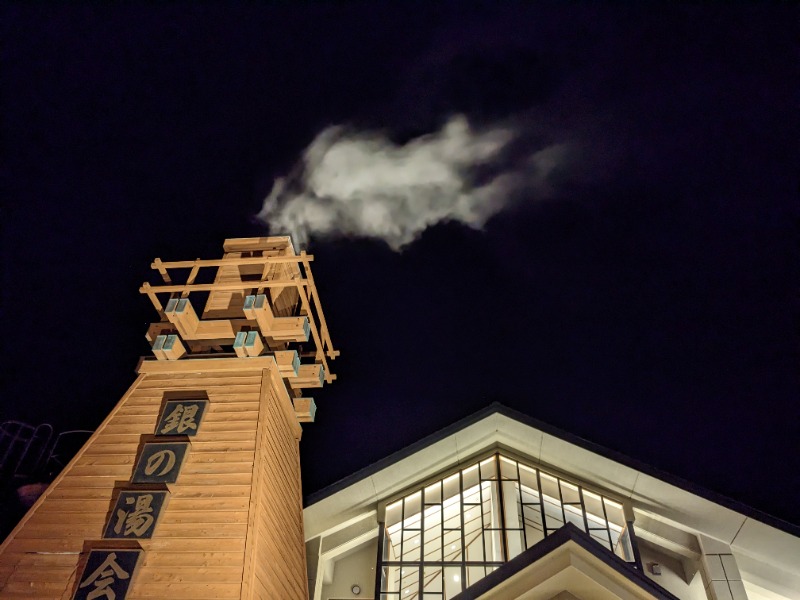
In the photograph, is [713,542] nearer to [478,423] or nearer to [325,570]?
[478,423]

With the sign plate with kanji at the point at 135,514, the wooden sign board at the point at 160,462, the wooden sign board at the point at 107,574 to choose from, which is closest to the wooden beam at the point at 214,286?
the wooden sign board at the point at 160,462

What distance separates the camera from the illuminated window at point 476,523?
11344mm

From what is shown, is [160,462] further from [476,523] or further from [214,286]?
[476,523]

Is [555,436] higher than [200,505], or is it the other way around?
[555,436]

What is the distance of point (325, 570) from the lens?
1217 centimetres

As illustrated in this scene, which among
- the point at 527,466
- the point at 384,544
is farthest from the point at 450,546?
the point at 527,466

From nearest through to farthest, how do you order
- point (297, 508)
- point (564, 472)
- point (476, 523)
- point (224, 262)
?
1. point (297, 508)
2. point (224, 262)
3. point (476, 523)
4. point (564, 472)

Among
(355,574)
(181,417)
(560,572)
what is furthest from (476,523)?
(181,417)

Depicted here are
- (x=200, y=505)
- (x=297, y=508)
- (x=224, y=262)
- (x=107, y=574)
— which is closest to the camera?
(x=107, y=574)

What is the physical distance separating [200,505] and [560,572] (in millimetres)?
5597

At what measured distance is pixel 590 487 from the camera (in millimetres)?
12328

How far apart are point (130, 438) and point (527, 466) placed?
9.01 m

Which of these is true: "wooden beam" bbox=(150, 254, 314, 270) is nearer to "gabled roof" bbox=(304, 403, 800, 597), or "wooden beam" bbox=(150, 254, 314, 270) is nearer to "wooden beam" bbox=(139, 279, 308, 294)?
"wooden beam" bbox=(139, 279, 308, 294)

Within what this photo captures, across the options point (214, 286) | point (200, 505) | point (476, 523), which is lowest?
point (200, 505)
